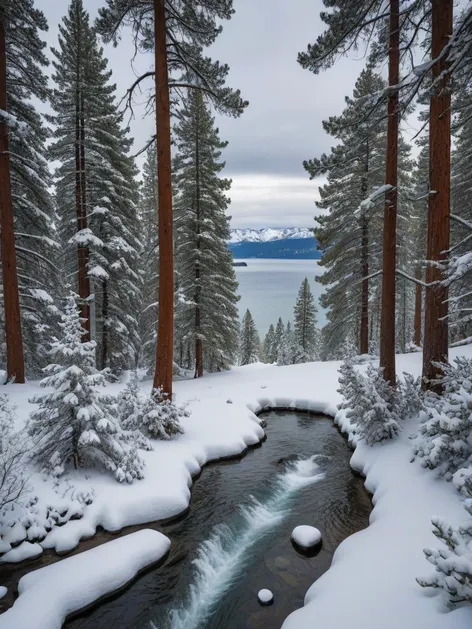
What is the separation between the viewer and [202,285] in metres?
18.1

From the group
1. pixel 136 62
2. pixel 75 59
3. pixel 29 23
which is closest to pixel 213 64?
pixel 136 62

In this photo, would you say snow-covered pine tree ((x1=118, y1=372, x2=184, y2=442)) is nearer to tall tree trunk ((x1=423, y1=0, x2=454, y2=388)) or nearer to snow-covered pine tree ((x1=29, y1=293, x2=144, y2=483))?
snow-covered pine tree ((x1=29, y1=293, x2=144, y2=483))

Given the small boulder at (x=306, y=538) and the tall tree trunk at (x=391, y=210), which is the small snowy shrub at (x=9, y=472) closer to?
the small boulder at (x=306, y=538)

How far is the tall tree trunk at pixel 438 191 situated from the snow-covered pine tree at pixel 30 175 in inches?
415

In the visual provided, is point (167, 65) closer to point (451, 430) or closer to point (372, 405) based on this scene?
point (372, 405)

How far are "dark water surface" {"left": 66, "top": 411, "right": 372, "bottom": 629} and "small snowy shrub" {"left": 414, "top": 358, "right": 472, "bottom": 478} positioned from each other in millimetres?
1756

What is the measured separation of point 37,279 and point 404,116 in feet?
47.2

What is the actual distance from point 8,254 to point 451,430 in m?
13.0

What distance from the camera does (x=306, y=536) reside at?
601 cm

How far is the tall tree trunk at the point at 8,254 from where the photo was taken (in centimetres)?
1094

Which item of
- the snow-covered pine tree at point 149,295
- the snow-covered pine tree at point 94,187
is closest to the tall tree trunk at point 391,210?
the snow-covered pine tree at point 94,187

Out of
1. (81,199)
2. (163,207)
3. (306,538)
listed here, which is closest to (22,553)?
Answer: (306,538)

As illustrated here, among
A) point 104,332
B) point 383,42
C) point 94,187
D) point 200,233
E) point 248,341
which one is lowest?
point 248,341

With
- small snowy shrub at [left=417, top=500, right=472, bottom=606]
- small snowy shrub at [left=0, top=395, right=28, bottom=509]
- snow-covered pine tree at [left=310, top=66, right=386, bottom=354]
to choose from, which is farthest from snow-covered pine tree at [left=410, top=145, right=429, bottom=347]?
small snowy shrub at [left=0, top=395, right=28, bottom=509]
